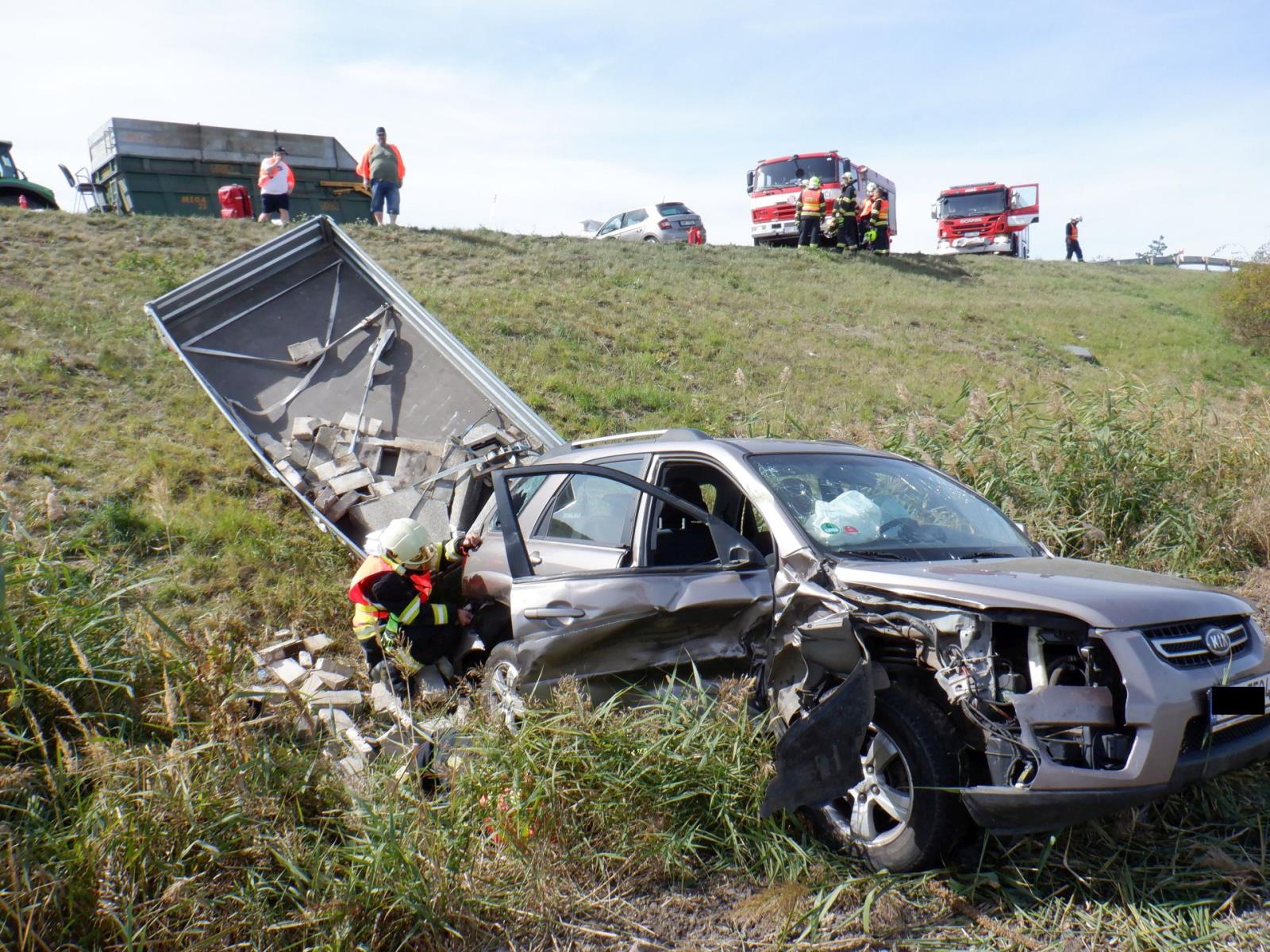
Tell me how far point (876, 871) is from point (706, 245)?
61.1ft

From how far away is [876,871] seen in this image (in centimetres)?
319

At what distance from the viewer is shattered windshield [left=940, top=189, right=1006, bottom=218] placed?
1166 inches

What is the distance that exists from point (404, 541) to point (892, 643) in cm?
266

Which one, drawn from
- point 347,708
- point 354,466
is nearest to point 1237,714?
point 347,708

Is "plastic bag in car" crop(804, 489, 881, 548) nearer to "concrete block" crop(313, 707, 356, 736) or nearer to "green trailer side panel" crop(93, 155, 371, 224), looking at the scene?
"concrete block" crop(313, 707, 356, 736)

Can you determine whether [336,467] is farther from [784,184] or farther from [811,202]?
[784,184]

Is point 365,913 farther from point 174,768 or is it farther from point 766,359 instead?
point 766,359

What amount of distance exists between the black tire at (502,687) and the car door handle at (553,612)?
24 centimetres

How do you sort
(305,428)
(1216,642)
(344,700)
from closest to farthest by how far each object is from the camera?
(1216,642) < (344,700) < (305,428)

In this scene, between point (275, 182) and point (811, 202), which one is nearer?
point (275, 182)

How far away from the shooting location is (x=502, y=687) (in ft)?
13.7

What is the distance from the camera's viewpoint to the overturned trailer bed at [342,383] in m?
6.98

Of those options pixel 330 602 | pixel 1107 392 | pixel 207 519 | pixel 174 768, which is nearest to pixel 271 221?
pixel 207 519

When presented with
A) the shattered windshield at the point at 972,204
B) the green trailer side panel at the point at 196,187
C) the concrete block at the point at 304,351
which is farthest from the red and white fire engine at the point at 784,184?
the concrete block at the point at 304,351
